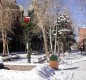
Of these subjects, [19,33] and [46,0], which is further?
[19,33]

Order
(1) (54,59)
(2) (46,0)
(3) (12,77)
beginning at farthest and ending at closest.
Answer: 1. (2) (46,0)
2. (1) (54,59)
3. (3) (12,77)

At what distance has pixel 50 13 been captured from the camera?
40312 millimetres

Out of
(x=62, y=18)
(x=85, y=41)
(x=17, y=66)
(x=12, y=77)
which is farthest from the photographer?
(x=85, y=41)

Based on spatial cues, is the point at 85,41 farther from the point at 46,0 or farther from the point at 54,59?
the point at 54,59

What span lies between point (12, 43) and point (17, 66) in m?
50.8

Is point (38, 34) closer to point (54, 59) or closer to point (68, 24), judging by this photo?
point (68, 24)

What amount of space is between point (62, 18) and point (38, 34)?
1137 centimetres

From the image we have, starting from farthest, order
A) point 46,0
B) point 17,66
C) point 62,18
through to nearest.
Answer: point 62,18 < point 46,0 < point 17,66

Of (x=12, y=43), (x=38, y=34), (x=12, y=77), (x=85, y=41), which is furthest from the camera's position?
(x=85, y=41)

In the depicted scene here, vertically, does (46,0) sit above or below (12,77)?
above

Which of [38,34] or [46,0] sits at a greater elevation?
[46,0]

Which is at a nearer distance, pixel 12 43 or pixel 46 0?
pixel 46 0

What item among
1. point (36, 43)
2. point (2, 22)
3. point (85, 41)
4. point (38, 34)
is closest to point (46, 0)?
point (2, 22)

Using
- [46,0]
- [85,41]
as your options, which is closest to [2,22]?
[46,0]
